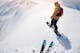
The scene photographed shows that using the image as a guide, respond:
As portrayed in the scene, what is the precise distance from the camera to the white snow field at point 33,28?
1.22m

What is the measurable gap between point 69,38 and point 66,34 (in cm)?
4

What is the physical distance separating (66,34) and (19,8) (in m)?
0.39

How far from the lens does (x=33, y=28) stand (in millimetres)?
1308

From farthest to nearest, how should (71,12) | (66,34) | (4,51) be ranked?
(71,12) < (66,34) < (4,51)

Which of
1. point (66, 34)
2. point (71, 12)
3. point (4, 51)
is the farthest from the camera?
point (71, 12)

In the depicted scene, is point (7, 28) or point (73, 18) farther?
point (73, 18)

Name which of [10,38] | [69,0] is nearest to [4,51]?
[10,38]

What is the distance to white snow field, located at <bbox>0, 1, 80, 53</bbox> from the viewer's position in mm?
1223

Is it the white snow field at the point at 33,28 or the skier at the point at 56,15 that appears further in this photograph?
the skier at the point at 56,15

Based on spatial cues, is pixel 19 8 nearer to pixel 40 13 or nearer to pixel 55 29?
pixel 40 13

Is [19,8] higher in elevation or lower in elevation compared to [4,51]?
higher

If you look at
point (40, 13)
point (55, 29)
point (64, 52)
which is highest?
point (40, 13)

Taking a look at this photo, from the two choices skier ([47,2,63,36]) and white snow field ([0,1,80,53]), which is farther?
skier ([47,2,63,36])

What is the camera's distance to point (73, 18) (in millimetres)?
1397
